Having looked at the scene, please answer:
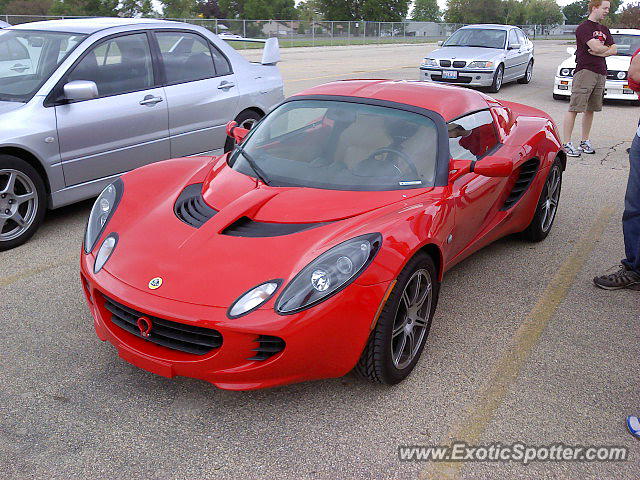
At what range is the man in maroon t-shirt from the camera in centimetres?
788

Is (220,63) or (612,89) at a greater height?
(220,63)

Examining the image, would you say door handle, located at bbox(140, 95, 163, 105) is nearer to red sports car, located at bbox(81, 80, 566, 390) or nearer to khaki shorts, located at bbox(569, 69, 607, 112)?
red sports car, located at bbox(81, 80, 566, 390)

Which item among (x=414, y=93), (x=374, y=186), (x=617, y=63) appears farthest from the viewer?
(x=617, y=63)

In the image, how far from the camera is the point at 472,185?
13.0ft

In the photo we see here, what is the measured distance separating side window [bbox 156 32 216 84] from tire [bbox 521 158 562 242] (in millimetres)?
3342

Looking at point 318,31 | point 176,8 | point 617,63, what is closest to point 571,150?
point 617,63

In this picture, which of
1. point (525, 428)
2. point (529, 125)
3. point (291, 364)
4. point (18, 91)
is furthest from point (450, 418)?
point (18, 91)

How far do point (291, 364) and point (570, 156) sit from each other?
685 cm

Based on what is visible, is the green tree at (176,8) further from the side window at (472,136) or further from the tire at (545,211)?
the side window at (472,136)

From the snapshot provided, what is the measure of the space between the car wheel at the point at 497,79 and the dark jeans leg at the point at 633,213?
1018 centimetres

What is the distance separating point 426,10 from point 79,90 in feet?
446

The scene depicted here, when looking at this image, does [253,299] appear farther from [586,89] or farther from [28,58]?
[586,89]

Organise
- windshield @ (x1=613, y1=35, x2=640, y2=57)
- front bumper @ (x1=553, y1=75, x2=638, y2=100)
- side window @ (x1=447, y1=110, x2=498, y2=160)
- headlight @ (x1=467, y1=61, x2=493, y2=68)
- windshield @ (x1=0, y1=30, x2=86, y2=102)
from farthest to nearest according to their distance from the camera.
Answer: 1. headlight @ (x1=467, y1=61, x2=493, y2=68)
2. windshield @ (x1=613, y1=35, x2=640, y2=57)
3. front bumper @ (x1=553, y1=75, x2=638, y2=100)
4. windshield @ (x1=0, y1=30, x2=86, y2=102)
5. side window @ (x1=447, y1=110, x2=498, y2=160)

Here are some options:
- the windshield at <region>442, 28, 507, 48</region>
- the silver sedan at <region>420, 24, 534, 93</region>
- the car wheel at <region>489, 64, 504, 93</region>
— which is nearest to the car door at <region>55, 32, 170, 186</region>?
the silver sedan at <region>420, 24, 534, 93</region>
